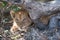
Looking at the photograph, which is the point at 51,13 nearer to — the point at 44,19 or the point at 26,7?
the point at 44,19

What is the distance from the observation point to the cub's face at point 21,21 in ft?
8.21

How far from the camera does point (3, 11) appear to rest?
9.61ft

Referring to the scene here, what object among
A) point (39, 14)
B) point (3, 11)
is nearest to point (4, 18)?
point (3, 11)

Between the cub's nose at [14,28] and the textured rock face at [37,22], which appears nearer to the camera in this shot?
the textured rock face at [37,22]

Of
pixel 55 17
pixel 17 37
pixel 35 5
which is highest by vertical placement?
pixel 35 5

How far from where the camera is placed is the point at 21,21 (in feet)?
8.32

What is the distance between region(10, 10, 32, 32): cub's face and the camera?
2.50 metres

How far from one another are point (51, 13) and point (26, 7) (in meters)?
0.35

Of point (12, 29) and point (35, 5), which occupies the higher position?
point (35, 5)

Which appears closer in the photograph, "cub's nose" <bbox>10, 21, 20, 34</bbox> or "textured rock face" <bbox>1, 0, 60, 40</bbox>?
"textured rock face" <bbox>1, 0, 60, 40</bbox>

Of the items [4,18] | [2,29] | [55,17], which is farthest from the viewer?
[4,18]

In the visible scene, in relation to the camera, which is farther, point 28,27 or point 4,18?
point 4,18

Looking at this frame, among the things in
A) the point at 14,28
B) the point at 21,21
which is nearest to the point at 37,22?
the point at 21,21

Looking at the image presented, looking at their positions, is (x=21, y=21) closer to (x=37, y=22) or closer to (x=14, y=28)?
(x=14, y=28)
